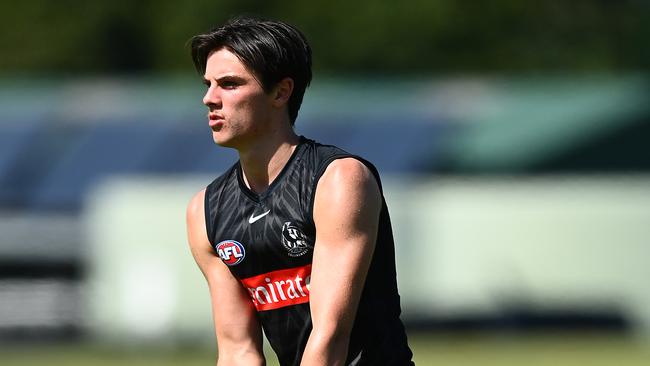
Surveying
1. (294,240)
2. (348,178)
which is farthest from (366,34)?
(348,178)

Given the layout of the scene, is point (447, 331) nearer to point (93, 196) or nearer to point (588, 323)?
point (588, 323)

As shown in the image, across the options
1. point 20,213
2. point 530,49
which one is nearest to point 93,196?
point 20,213

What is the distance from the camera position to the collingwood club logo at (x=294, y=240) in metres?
7.24

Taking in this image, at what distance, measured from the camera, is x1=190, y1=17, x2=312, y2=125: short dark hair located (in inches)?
286

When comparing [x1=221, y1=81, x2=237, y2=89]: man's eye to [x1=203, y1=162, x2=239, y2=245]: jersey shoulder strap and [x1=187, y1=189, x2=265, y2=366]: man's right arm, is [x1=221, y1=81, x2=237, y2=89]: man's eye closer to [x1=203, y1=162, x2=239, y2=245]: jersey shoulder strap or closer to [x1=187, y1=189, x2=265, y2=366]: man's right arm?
[x1=203, y1=162, x2=239, y2=245]: jersey shoulder strap

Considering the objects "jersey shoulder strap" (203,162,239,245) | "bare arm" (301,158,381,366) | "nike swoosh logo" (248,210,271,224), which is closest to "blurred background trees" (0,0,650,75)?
"jersey shoulder strap" (203,162,239,245)

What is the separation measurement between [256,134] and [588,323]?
19.2 metres

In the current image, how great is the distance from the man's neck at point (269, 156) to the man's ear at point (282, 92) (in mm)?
167

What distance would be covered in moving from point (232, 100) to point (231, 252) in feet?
2.31

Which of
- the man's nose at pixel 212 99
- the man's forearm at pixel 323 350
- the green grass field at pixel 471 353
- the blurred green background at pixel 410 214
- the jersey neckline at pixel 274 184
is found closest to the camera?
the man's forearm at pixel 323 350

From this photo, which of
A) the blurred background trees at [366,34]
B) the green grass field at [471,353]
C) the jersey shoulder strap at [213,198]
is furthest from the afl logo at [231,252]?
the blurred background trees at [366,34]

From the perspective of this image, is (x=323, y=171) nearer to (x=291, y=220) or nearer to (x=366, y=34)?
(x=291, y=220)

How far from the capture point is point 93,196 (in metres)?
28.3

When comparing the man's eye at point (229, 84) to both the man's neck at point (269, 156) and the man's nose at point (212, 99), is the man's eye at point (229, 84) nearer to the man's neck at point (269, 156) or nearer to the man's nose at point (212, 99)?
the man's nose at point (212, 99)
